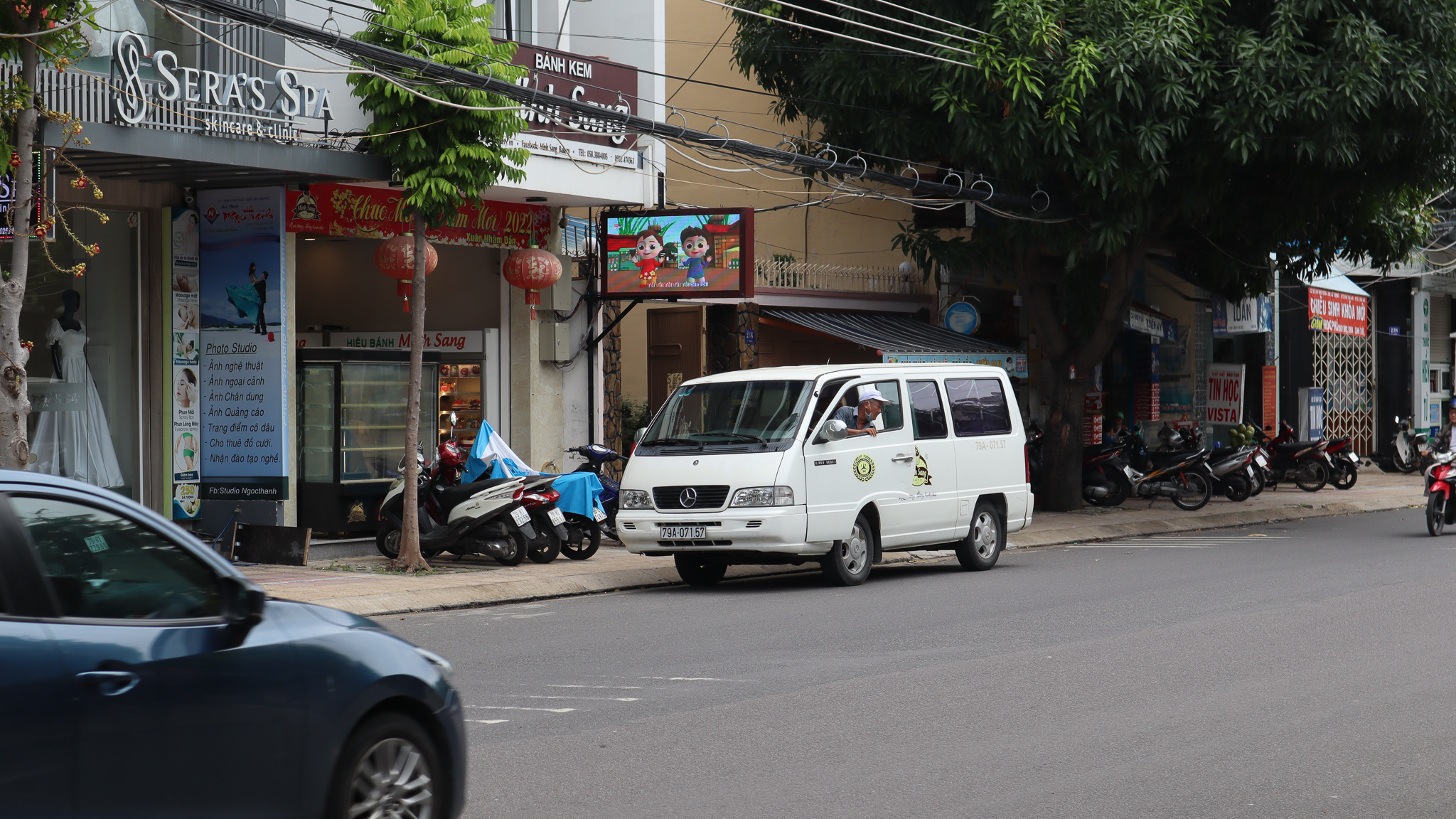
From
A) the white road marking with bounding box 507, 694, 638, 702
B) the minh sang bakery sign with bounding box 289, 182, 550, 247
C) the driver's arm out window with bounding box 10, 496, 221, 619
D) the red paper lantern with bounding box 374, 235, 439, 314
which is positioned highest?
the minh sang bakery sign with bounding box 289, 182, 550, 247

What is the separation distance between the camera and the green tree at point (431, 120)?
1312 centimetres

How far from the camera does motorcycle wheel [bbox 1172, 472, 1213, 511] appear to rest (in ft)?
71.8

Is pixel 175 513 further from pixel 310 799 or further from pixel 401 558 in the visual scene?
pixel 310 799

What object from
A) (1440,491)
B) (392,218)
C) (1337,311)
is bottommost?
(1440,491)

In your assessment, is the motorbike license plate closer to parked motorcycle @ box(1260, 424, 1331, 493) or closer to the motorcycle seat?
the motorcycle seat

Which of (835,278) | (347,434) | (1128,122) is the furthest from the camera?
(835,278)

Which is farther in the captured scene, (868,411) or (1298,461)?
Result: (1298,461)

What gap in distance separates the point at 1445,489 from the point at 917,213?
32.4ft

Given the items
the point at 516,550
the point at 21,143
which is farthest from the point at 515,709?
the point at 516,550

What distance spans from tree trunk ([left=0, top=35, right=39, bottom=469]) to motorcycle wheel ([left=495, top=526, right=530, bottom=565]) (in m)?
5.12

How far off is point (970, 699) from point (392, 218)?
10.6 m

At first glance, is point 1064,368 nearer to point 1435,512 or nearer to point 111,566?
point 1435,512

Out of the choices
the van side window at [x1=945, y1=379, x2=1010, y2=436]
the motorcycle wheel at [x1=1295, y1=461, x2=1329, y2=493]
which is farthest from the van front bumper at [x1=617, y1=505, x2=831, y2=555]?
the motorcycle wheel at [x1=1295, y1=461, x2=1329, y2=493]

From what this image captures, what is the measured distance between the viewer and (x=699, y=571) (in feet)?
45.5
